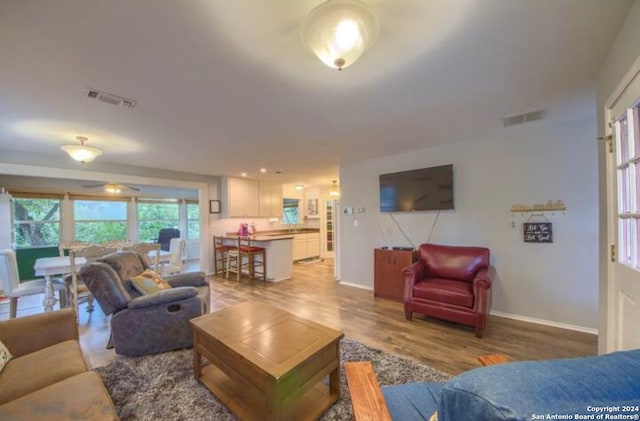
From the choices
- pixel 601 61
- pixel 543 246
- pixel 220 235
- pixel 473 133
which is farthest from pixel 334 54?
pixel 220 235

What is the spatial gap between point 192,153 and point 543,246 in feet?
16.1

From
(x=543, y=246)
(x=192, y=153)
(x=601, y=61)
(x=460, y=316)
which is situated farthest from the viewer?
(x=192, y=153)

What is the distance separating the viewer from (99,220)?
581cm

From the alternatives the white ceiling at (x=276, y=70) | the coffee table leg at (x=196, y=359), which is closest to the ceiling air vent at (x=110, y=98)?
the white ceiling at (x=276, y=70)

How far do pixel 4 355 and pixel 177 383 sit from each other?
1022 mm

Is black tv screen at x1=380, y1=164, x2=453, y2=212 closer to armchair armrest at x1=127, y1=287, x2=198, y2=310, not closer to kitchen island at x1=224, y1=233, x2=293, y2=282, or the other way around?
kitchen island at x1=224, y1=233, x2=293, y2=282

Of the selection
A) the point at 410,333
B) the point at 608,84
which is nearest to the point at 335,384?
the point at 410,333

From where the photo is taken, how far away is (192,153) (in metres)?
3.96

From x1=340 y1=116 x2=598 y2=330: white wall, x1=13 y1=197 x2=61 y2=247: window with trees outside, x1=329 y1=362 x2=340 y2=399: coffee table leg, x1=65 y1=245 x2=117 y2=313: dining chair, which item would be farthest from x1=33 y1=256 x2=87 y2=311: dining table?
x1=340 y1=116 x2=598 y2=330: white wall

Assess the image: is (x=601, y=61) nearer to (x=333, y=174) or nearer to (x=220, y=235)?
(x=333, y=174)

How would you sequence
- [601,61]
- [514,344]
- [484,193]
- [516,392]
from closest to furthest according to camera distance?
[516,392], [601,61], [514,344], [484,193]

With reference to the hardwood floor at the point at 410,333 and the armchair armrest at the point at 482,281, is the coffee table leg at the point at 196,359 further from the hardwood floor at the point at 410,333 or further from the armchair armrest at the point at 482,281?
the armchair armrest at the point at 482,281

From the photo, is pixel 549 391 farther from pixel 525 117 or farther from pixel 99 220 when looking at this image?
pixel 99 220

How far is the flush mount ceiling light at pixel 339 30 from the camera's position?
3.74 feet
